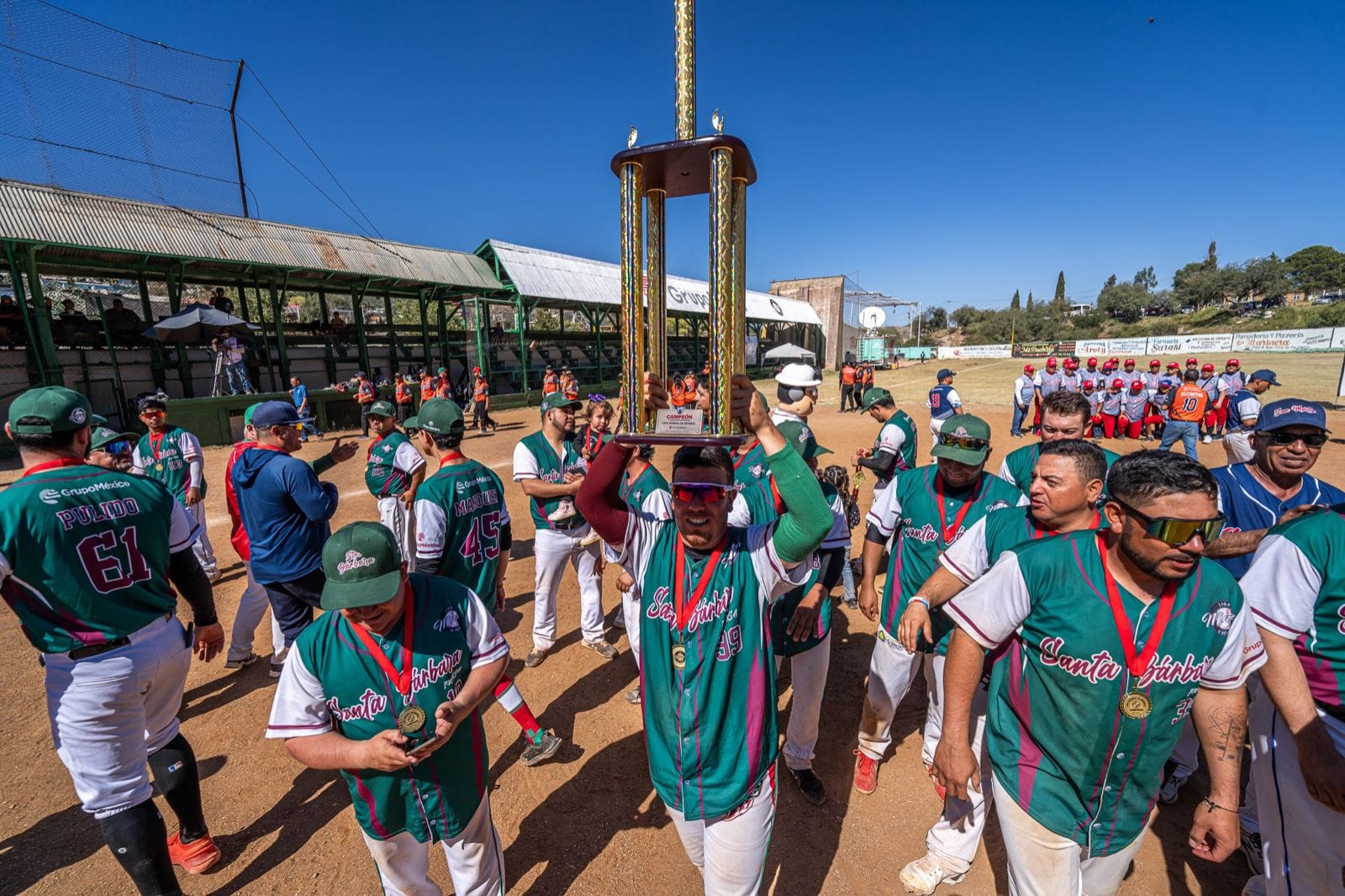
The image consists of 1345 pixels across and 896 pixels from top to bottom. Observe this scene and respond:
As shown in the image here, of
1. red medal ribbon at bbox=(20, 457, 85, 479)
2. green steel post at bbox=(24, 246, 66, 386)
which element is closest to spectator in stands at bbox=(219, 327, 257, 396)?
green steel post at bbox=(24, 246, 66, 386)

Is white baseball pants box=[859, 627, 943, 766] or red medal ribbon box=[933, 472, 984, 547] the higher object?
red medal ribbon box=[933, 472, 984, 547]

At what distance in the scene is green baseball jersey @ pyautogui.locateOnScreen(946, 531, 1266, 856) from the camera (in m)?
2.03

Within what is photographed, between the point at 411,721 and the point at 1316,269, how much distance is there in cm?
8212

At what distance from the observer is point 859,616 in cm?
600

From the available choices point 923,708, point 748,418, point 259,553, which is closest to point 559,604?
point 259,553

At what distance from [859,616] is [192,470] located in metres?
7.52

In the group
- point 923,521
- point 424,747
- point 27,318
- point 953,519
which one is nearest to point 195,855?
point 424,747

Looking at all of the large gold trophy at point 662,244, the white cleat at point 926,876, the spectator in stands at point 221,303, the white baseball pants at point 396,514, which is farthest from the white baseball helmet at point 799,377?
the spectator in stands at point 221,303

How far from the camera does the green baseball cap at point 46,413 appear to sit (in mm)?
2625

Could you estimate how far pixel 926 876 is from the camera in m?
2.96

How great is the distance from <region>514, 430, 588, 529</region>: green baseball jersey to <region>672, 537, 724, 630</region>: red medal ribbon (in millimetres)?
2673

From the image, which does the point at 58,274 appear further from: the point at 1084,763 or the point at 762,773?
the point at 1084,763

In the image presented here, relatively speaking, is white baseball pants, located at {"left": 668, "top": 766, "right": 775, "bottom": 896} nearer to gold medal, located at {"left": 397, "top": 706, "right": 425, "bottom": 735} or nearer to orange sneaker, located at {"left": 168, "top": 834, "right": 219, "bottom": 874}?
gold medal, located at {"left": 397, "top": 706, "right": 425, "bottom": 735}

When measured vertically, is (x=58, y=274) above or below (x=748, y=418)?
above
